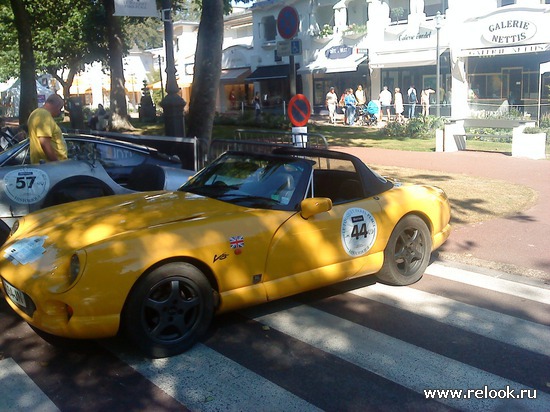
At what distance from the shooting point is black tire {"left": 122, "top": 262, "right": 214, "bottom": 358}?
4.27 m

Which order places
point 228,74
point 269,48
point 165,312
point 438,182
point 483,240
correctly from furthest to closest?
point 228,74
point 269,48
point 438,182
point 483,240
point 165,312

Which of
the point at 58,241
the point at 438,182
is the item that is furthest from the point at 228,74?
the point at 58,241

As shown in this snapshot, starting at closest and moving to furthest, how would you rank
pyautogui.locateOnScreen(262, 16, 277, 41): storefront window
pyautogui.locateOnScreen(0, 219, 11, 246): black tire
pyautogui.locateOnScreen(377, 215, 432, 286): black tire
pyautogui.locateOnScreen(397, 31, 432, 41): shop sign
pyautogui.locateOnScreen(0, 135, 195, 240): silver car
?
pyautogui.locateOnScreen(377, 215, 432, 286): black tire < pyautogui.locateOnScreen(0, 219, 11, 246): black tire < pyautogui.locateOnScreen(0, 135, 195, 240): silver car < pyautogui.locateOnScreen(397, 31, 432, 41): shop sign < pyautogui.locateOnScreen(262, 16, 277, 41): storefront window

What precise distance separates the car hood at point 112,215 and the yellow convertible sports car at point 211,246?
15mm

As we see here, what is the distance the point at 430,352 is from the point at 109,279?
2.39 m

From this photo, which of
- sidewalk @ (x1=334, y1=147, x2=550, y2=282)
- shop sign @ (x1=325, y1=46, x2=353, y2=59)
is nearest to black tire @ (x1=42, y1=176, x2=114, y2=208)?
sidewalk @ (x1=334, y1=147, x2=550, y2=282)

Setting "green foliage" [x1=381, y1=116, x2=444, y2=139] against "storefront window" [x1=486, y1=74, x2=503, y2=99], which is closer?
"green foliage" [x1=381, y1=116, x2=444, y2=139]

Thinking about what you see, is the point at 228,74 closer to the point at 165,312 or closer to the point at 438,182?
the point at 438,182

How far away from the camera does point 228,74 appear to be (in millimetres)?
45188

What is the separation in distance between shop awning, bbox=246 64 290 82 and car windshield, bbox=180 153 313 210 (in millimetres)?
34827

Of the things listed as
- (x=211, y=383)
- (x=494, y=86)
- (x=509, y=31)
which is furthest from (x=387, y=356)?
(x=494, y=86)

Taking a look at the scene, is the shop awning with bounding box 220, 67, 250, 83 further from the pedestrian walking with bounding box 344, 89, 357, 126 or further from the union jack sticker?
the union jack sticker

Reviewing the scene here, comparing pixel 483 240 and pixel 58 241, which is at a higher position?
pixel 58 241

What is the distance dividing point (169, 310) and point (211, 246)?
562 mm
